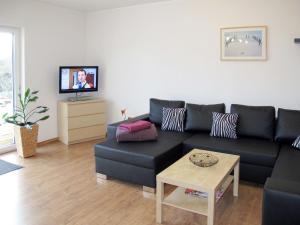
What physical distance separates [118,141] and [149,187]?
2.50 ft

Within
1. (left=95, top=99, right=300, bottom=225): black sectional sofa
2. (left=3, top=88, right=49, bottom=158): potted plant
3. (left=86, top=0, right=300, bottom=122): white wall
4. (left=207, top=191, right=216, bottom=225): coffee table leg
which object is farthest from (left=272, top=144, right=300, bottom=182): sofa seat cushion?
(left=3, top=88, right=49, bottom=158): potted plant

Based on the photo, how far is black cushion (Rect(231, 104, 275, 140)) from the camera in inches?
148

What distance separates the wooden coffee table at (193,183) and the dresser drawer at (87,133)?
8.95 feet

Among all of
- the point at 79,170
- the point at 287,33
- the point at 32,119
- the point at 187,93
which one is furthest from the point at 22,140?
the point at 287,33

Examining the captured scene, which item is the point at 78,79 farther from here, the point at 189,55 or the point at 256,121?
the point at 256,121

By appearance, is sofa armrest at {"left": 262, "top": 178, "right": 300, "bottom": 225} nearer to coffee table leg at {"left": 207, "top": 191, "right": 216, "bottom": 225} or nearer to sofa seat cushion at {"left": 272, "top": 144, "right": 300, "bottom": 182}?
coffee table leg at {"left": 207, "top": 191, "right": 216, "bottom": 225}

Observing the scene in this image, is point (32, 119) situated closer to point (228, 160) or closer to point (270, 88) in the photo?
point (228, 160)

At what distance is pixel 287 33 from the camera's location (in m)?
3.95

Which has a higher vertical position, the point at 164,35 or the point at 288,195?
the point at 164,35

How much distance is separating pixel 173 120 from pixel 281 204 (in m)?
2.43

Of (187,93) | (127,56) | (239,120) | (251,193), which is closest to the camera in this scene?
(251,193)

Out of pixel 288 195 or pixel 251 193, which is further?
pixel 251 193

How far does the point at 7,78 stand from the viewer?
182 inches

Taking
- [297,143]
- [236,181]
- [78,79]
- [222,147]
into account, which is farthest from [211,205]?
[78,79]
